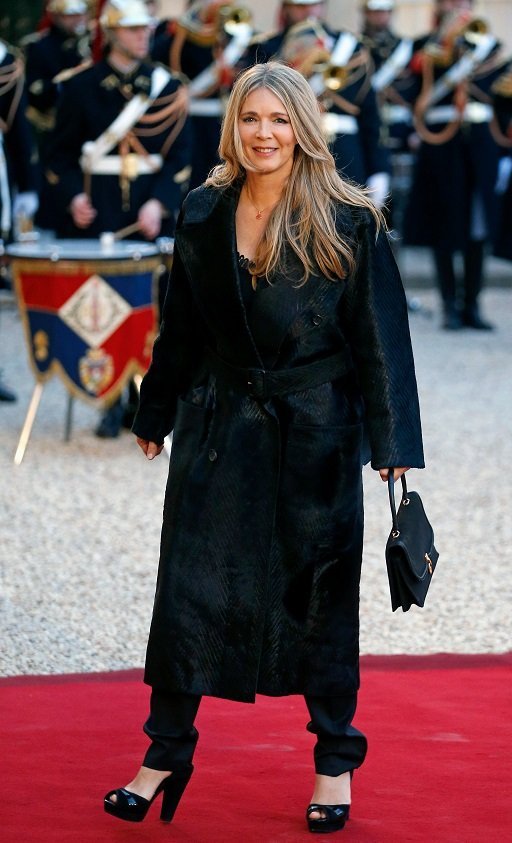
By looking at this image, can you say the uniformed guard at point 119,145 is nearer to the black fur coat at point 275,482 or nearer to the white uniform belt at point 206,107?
the white uniform belt at point 206,107

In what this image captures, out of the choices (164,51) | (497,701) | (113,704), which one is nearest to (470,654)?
(497,701)

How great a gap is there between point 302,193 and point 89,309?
3.65 meters

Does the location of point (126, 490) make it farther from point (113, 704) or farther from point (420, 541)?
point (420, 541)

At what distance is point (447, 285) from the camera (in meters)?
11.2

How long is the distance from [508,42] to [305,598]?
13.8 m

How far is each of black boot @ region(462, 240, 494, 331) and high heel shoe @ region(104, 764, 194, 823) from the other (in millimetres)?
7632

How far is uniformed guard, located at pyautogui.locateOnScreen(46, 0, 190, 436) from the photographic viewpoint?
7.71 metres

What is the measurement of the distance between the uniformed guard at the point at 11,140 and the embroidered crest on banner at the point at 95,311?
1.44 m

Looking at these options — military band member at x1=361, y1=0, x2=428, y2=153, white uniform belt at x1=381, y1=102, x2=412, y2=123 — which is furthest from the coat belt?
white uniform belt at x1=381, y1=102, x2=412, y2=123

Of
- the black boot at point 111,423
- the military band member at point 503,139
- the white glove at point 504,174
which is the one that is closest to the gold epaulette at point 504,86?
the military band member at point 503,139

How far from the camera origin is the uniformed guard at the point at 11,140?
8.54m

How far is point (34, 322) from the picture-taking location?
23.6 feet

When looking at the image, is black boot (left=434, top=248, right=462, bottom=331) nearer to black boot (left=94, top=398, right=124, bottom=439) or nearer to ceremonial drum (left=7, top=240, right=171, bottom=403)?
black boot (left=94, top=398, right=124, bottom=439)

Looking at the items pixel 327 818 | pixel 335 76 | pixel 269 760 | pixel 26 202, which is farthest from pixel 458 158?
pixel 327 818
